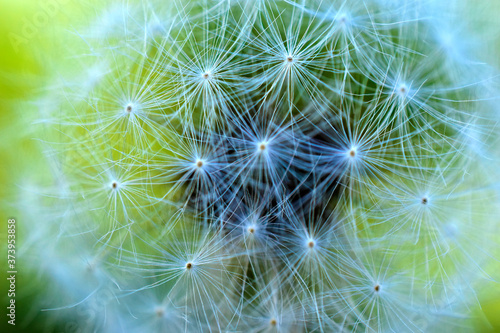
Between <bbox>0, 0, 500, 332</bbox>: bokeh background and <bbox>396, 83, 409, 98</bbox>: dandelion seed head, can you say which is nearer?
<bbox>396, 83, 409, 98</bbox>: dandelion seed head

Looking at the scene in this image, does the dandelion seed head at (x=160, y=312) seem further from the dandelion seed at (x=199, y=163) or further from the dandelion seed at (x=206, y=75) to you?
the dandelion seed at (x=206, y=75)

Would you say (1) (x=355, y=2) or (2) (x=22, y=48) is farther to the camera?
(2) (x=22, y=48)

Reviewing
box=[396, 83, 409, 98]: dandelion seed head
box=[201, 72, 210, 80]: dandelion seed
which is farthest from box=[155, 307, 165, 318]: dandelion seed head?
box=[396, 83, 409, 98]: dandelion seed head

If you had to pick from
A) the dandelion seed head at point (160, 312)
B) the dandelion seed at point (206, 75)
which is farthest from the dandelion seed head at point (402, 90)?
the dandelion seed head at point (160, 312)

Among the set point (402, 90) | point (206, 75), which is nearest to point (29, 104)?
point (206, 75)

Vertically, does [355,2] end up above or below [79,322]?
above

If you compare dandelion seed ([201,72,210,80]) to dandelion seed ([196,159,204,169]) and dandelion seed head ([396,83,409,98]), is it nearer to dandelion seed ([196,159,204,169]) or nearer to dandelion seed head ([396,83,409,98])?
dandelion seed ([196,159,204,169])

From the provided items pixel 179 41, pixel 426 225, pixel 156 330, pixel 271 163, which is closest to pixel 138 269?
pixel 156 330

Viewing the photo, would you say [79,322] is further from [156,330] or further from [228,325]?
[228,325]
